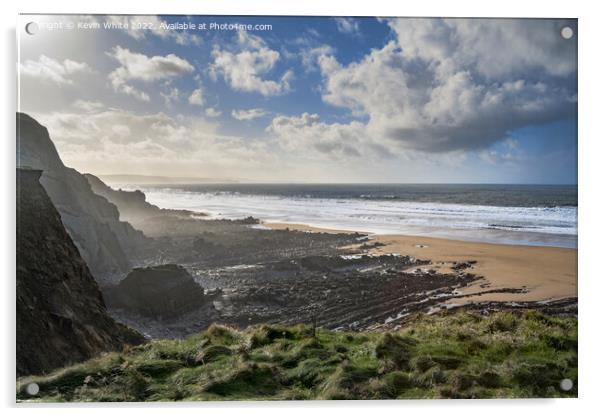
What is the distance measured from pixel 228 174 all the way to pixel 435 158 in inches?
91.8

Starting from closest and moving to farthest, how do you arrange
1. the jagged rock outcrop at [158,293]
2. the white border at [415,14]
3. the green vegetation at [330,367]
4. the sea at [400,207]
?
1. the green vegetation at [330,367]
2. the white border at [415,14]
3. the jagged rock outcrop at [158,293]
4. the sea at [400,207]

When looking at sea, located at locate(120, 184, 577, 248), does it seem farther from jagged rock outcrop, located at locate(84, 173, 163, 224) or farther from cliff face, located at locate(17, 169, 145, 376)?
cliff face, located at locate(17, 169, 145, 376)

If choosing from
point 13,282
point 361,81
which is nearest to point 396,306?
point 361,81

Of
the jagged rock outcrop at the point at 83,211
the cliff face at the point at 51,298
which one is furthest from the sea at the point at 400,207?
the cliff face at the point at 51,298

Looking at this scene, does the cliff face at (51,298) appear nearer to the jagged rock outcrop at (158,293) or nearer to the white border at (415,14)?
the white border at (415,14)

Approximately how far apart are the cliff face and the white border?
0.12 m

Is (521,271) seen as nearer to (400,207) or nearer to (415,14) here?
(400,207)

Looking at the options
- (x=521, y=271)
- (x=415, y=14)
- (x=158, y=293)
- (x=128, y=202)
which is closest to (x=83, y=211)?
(x=128, y=202)

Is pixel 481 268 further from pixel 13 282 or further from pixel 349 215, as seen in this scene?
pixel 13 282

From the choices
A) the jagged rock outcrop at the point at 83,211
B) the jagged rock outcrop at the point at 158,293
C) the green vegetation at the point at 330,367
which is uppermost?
the jagged rock outcrop at the point at 83,211

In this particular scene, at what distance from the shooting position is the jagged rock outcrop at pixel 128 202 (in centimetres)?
458

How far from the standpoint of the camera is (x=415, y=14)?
444 centimetres

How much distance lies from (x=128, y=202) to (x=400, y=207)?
2.97 m

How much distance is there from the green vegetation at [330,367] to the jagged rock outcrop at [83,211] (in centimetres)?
96
